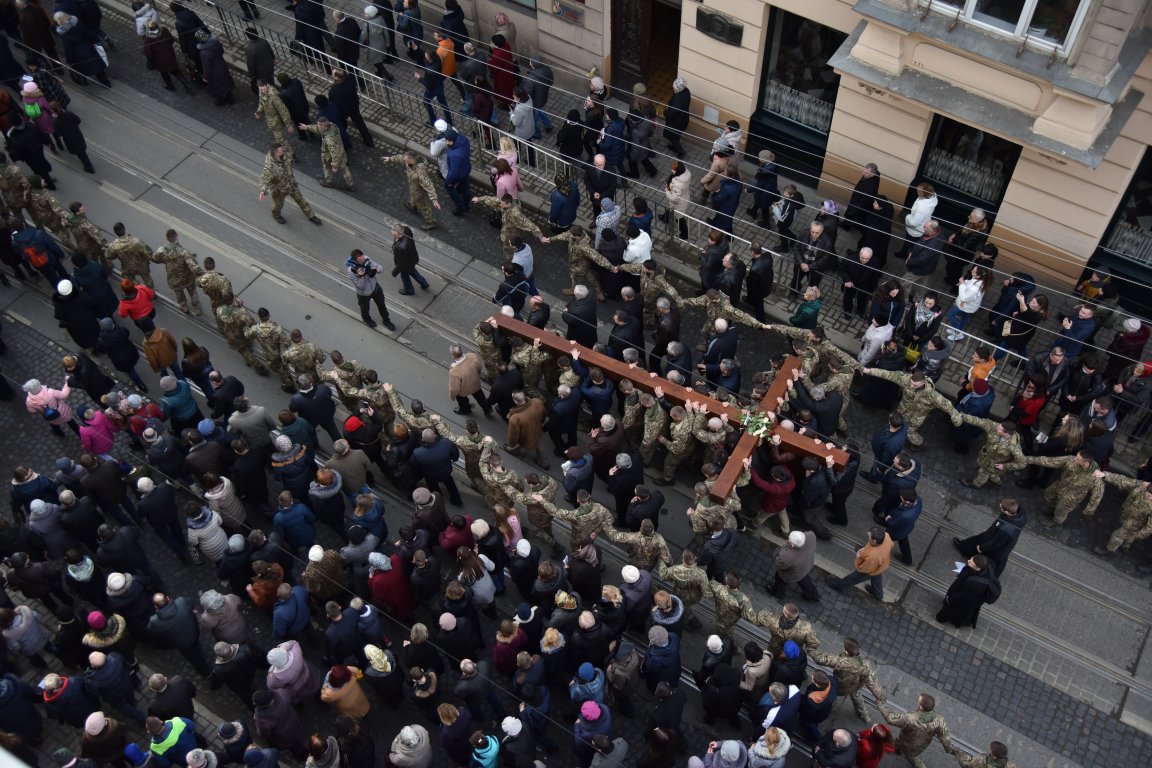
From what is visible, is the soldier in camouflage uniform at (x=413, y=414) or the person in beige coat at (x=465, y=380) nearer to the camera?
the soldier in camouflage uniform at (x=413, y=414)

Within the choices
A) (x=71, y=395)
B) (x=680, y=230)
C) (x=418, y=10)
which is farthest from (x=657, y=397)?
(x=418, y=10)

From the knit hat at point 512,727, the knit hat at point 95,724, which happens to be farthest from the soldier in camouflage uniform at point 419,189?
the knit hat at point 95,724

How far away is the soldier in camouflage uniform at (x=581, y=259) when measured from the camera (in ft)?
60.0

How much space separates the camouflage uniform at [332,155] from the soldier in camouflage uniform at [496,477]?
7560 millimetres

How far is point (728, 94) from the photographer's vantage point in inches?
827

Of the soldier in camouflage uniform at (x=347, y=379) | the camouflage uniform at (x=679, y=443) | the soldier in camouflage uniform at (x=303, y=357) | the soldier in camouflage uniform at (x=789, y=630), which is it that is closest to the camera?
the soldier in camouflage uniform at (x=789, y=630)

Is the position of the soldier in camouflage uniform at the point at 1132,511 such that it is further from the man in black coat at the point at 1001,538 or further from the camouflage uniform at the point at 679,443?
the camouflage uniform at the point at 679,443

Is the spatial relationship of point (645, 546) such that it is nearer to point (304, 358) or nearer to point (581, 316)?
point (581, 316)

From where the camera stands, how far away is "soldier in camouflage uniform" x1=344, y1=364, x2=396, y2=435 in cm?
1614

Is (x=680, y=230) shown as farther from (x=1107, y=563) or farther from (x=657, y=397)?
(x=1107, y=563)

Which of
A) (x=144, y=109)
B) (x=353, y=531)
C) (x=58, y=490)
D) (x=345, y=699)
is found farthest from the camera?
(x=144, y=109)

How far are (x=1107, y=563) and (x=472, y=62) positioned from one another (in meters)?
14.0

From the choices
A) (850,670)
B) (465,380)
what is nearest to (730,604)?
(850,670)

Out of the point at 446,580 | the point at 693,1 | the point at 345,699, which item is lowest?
the point at 446,580
